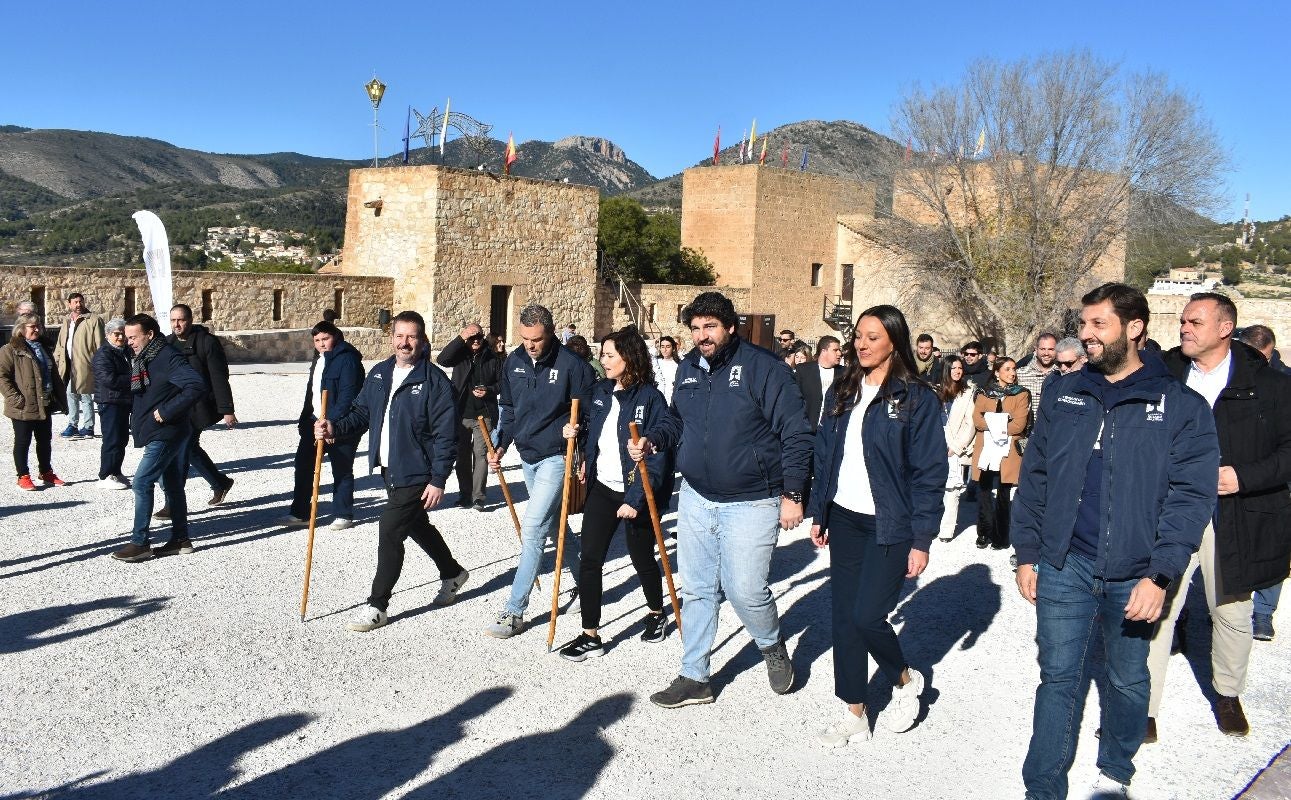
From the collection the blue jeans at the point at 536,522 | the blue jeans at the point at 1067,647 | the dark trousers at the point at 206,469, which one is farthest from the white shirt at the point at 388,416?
the blue jeans at the point at 1067,647

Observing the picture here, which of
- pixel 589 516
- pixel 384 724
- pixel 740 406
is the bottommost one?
pixel 384 724

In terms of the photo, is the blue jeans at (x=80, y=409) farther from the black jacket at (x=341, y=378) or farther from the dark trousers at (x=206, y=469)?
the black jacket at (x=341, y=378)

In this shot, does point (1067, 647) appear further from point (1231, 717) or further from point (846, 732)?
point (1231, 717)

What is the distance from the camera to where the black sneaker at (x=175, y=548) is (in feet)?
22.7

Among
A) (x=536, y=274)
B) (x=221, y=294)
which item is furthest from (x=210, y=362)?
(x=536, y=274)

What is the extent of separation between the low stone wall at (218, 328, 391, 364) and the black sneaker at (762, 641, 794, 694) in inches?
699

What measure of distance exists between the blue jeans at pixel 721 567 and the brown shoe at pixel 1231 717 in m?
2.01

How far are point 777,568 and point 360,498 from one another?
12.8 ft

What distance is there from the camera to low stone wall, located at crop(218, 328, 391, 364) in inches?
865

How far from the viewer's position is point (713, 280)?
35562 mm

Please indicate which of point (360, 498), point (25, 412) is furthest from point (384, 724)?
point (25, 412)

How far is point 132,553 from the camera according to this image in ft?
22.1

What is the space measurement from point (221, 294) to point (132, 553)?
58.7ft

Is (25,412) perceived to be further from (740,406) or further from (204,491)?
(740,406)
